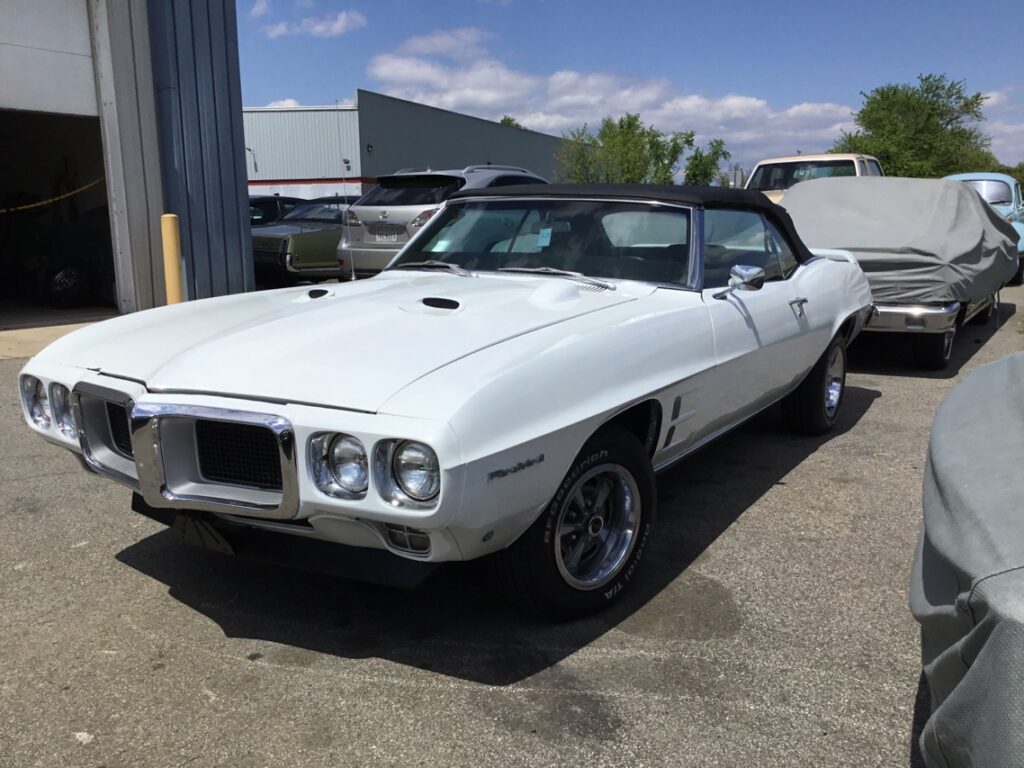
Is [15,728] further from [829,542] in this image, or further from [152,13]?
[152,13]

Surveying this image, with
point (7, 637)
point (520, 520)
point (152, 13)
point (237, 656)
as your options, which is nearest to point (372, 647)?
point (237, 656)

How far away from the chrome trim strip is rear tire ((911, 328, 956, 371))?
626 cm

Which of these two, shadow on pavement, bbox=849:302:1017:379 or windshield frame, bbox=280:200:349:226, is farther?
windshield frame, bbox=280:200:349:226

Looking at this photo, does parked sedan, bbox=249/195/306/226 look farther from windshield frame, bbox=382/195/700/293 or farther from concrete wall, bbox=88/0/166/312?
windshield frame, bbox=382/195/700/293

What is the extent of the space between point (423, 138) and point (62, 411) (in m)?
30.7

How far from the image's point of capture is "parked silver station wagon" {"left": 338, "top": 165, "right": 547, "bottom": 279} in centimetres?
965

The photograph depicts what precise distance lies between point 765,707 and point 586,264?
6.72 feet

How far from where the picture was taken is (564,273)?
388 cm

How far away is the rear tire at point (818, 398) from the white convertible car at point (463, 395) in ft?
3.20

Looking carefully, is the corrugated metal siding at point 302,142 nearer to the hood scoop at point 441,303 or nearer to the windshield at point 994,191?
the windshield at point 994,191

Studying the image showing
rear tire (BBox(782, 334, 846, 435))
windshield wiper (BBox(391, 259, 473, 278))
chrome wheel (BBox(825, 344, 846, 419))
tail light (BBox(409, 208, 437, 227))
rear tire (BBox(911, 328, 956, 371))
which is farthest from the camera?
tail light (BBox(409, 208, 437, 227))

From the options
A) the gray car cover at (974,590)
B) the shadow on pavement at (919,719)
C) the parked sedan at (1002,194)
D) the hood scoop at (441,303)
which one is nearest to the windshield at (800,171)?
the parked sedan at (1002,194)

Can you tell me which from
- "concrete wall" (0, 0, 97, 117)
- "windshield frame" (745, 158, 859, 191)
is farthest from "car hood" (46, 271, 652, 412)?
"windshield frame" (745, 158, 859, 191)

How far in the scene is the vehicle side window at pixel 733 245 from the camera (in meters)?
3.96
